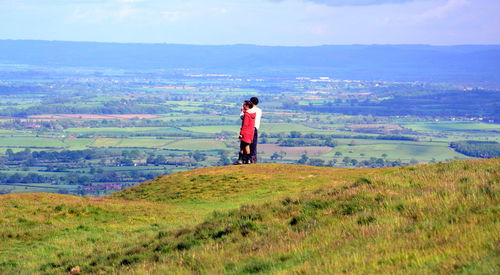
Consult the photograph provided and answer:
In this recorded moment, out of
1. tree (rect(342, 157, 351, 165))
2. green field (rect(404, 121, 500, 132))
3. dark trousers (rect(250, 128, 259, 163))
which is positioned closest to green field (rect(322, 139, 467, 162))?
tree (rect(342, 157, 351, 165))

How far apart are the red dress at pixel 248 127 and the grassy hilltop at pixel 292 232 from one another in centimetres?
537

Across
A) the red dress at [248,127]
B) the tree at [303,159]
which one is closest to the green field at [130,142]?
the tree at [303,159]

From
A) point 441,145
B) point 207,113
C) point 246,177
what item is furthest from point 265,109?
point 246,177

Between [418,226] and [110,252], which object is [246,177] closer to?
[110,252]

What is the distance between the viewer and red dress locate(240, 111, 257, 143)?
908 inches

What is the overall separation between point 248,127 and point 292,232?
13.1m

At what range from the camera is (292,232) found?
406 inches

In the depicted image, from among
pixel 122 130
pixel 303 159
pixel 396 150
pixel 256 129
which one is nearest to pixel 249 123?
pixel 256 129

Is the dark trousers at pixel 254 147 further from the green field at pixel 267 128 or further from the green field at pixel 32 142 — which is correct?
the green field at pixel 267 128

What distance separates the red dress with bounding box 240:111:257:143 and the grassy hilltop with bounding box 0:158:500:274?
5.37 m

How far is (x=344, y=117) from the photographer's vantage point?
143m

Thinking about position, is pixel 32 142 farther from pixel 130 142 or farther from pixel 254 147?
pixel 254 147

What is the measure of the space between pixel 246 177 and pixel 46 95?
174 m

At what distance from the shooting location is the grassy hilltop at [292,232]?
801 centimetres
